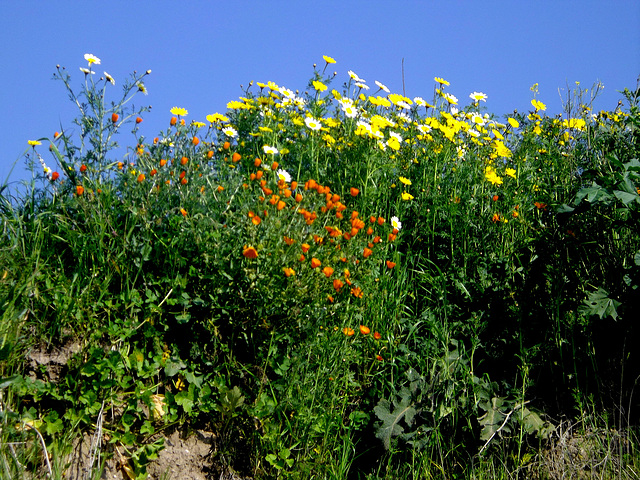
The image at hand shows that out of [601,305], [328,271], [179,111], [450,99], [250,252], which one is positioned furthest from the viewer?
[450,99]

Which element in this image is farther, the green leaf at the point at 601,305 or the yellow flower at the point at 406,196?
the yellow flower at the point at 406,196

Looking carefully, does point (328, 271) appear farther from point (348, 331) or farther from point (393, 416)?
point (393, 416)

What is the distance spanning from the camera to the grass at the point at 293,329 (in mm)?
3029

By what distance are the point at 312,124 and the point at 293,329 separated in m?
2.03

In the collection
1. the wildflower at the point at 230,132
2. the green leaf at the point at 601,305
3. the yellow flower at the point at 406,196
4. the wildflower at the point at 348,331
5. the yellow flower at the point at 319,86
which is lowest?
the wildflower at the point at 348,331

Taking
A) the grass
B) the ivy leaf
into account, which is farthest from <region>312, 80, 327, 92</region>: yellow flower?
the ivy leaf

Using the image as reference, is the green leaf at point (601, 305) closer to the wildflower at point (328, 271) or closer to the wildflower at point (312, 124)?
the wildflower at point (328, 271)

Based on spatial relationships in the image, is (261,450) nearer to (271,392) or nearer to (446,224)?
(271,392)

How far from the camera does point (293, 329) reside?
3287mm

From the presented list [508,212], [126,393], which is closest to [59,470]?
[126,393]

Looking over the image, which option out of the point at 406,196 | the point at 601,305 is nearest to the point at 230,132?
the point at 406,196

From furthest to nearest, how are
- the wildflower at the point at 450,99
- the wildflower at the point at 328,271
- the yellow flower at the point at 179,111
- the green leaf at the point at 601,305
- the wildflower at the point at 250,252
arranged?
the wildflower at the point at 450,99 < the yellow flower at the point at 179,111 < the green leaf at the point at 601,305 < the wildflower at the point at 328,271 < the wildflower at the point at 250,252

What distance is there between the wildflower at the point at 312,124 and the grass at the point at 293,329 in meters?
0.66

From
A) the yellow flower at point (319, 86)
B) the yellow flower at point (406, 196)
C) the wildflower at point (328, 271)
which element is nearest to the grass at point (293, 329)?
the wildflower at point (328, 271)
